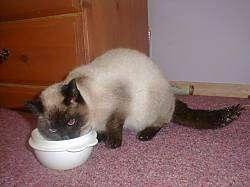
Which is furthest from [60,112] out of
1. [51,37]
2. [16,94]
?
[16,94]

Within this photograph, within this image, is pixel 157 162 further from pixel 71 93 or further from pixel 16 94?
pixel 16 94

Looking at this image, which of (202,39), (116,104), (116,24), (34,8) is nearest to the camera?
(116,104)

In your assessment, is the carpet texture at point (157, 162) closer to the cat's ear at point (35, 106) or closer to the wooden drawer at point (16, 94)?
the cat's ear at point (35, 106)

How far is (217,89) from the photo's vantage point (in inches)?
81.6

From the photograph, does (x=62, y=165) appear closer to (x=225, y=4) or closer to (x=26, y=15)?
(x=26, y=15)

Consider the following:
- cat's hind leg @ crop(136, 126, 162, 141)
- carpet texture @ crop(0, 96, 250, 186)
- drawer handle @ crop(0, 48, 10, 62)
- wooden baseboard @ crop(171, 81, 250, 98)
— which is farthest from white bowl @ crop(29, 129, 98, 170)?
wooden baseboard @ crop(171, 81, 250, 98)

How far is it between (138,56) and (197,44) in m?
0.70

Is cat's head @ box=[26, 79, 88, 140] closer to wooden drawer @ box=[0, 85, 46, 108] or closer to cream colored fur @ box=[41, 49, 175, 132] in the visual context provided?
cream colored fur @ box=[41, 49, 175, 132]

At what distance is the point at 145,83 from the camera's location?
4.74ft

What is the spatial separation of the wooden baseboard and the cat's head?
3.62ft

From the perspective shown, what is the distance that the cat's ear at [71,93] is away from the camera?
116 centimetres

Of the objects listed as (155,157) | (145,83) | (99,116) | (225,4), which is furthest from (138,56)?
(225,4)

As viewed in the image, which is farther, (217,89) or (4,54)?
(217,89)

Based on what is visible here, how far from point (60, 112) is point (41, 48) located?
0.58 m
